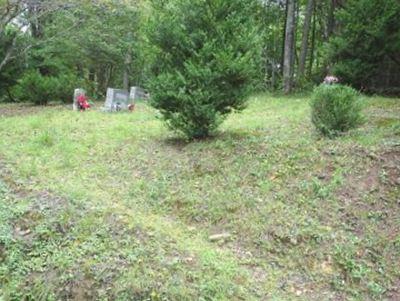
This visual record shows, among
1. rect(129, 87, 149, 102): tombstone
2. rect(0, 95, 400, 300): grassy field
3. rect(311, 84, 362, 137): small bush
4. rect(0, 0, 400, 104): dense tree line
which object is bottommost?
rect(0, 95, 400, 300): grassy field

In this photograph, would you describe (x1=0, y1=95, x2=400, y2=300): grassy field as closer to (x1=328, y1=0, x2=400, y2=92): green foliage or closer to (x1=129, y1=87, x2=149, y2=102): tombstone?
(x1=328, y1=0, x2=400, y2=92): green foliage

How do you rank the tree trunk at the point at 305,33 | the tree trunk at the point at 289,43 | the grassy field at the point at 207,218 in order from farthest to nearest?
the tree trunk at the point at 305,33
the tree trunk at the point at 289,43
the grassy field at the point at 207,218

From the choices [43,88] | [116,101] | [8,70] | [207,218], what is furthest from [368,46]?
[8,70]

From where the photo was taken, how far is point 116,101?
39.9 feet

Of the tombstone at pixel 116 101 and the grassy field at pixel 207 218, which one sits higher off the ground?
the tombstone at pixel 116 101

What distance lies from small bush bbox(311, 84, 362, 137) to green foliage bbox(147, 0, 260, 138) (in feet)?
3.86

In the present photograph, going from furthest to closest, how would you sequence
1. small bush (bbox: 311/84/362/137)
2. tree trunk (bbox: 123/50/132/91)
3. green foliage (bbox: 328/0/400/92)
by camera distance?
1. tree trunk (bbox: 123/50/132/91)
2. green foliage (bbox: 328/0/400/92)
3. small bush (bbox: 311/84/362/137)

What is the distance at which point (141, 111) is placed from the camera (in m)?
12.0

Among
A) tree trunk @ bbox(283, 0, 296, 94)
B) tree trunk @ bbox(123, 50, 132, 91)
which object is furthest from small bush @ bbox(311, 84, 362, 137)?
tree trunk @ bbox(123, 50, 132, 91)

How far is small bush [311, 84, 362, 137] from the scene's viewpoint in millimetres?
6809

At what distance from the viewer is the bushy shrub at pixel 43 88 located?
46.0 ft

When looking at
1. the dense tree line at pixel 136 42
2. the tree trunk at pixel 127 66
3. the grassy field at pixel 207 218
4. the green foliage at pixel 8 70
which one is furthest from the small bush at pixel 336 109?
the tree trunk at pixel 127 66

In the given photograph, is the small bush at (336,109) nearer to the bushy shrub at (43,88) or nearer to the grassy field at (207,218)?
the grassy field at (207,218)

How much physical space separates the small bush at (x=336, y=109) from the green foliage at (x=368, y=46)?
5.89 metres
